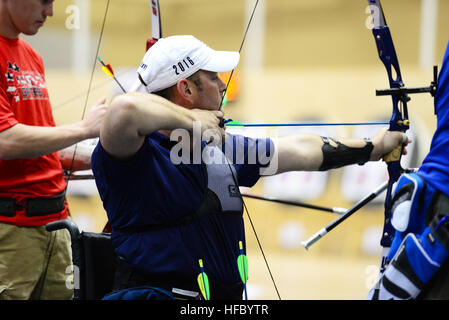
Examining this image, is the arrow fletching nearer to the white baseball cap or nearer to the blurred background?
the white baseball cap

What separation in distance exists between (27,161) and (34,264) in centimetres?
33

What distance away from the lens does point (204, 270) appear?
153 cm

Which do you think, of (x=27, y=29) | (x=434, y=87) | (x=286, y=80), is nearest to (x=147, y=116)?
(x=434, y=87)

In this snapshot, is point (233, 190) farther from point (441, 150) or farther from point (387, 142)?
point (441, 150)

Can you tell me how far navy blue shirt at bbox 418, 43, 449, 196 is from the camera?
120 centimetres

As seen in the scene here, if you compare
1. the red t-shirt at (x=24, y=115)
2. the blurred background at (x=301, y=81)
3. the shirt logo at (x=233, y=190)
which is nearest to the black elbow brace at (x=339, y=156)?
the shirt logo at (x=233, y=190)

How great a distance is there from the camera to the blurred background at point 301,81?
5023 mm

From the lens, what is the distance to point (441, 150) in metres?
1.23

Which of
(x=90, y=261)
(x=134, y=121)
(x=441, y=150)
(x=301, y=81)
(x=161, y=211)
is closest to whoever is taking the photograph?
(x=441, y=150)

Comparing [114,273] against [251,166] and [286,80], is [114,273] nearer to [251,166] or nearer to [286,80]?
[251,166]

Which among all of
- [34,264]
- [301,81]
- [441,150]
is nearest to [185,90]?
[441,150]

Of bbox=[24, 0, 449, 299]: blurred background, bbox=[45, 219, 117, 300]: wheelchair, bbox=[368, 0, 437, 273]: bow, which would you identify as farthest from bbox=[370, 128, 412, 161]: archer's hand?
bbox=[24, 0, 449, 299]: blurred background

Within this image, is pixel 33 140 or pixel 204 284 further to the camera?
pixel 33 140

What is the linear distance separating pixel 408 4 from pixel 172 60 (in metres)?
3.87
